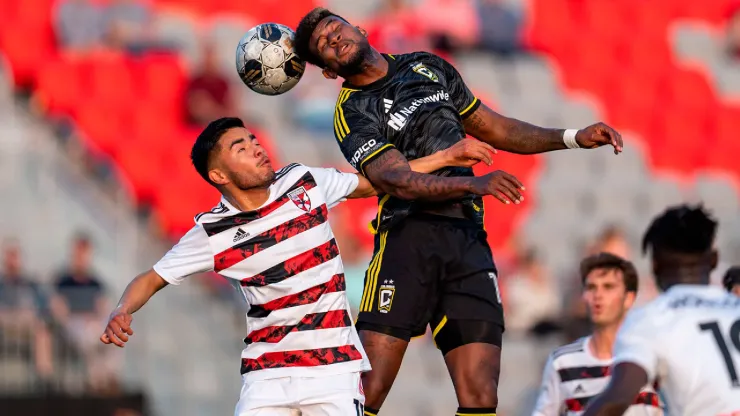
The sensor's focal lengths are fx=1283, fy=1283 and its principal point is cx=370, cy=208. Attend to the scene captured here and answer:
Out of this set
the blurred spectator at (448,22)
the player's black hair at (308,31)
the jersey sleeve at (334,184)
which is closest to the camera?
the jersey sleeve at (334,184)

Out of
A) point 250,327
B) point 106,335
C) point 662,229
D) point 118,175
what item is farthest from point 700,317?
point 118,175

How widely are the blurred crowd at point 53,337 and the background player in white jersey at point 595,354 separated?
4424 millimetres

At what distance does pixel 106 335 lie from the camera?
17.0 feet

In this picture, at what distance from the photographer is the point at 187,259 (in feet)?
17.8

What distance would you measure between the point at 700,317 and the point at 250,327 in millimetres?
1918

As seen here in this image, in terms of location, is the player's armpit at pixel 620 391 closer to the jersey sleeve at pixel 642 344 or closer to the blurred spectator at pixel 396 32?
the jersey sleeve at pixel 642 344

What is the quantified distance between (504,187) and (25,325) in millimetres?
6123

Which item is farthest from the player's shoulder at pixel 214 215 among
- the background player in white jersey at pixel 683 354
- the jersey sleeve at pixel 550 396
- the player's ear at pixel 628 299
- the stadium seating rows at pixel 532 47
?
the stadium seating rows at pixel 532 47

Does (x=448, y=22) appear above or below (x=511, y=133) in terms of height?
above

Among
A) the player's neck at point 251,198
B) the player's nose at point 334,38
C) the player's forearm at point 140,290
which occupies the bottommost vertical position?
the player's forearm at point 140,290

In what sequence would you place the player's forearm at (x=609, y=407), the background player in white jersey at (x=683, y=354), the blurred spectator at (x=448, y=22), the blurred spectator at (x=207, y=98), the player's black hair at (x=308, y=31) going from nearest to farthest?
1. the player's forearm at (x=609, y=407)
2. the background player in white jersey at (x=683, y=354)
3. the player's black hair at (x=308, y=31)
4. the blurred spectator at (x=207, y=98)
5. the blurred spectator at (x=448, y=22)

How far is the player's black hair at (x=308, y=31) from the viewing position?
5922 mm

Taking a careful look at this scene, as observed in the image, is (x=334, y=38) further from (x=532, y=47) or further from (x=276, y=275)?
(x=532, y=47)

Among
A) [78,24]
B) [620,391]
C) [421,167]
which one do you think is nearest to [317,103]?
[78,24]
